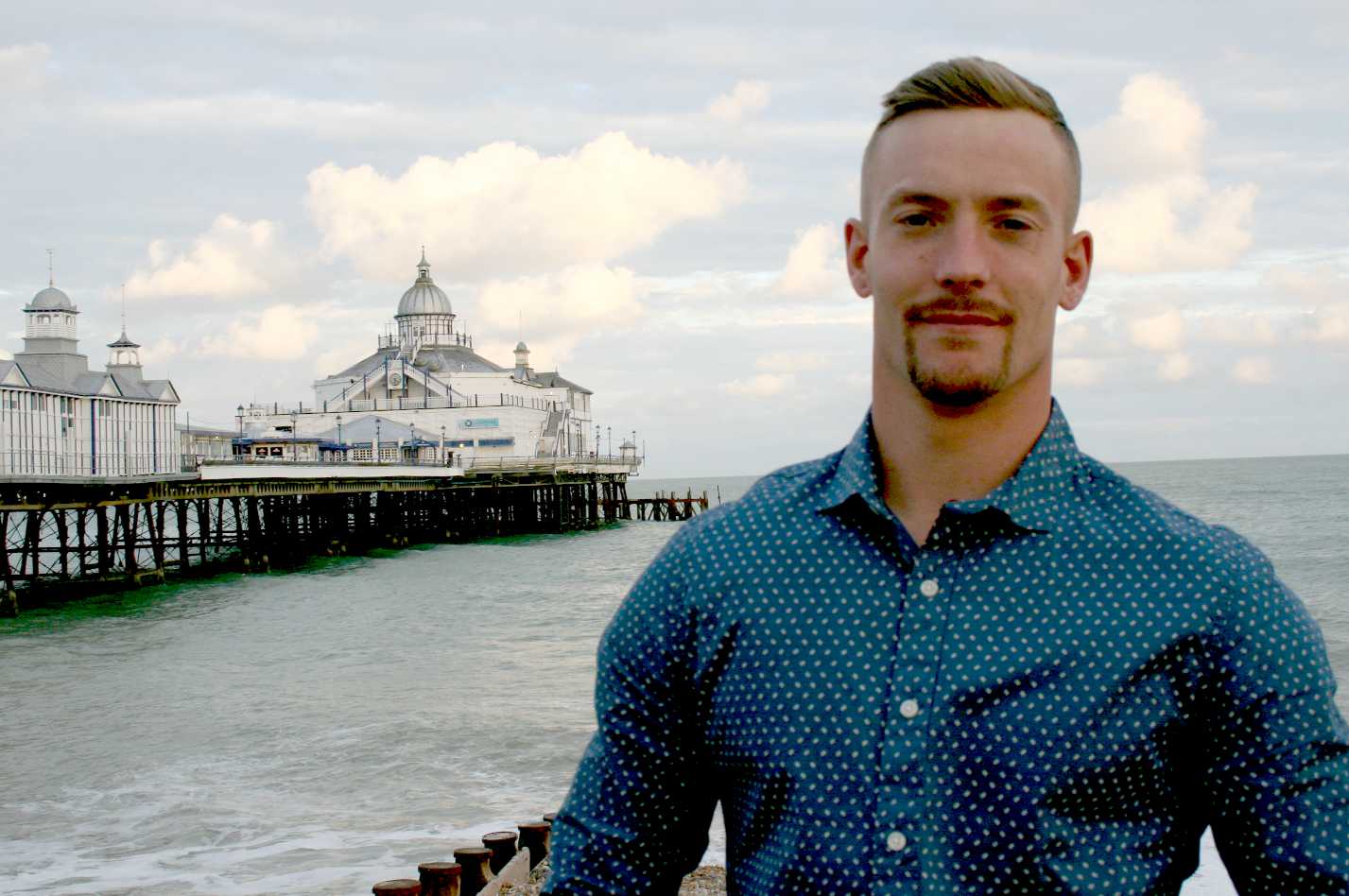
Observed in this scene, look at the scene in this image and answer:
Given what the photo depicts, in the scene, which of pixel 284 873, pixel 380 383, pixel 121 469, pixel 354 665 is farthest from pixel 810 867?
pixel 380 383

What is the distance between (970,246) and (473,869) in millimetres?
6204

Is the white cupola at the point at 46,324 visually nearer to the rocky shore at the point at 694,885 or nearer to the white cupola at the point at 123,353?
the white cupola at the point at 123,353

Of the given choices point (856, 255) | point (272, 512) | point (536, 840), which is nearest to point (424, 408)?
point (272, 512)

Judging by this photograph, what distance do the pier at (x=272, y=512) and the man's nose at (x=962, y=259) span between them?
104ft

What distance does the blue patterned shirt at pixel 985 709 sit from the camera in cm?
153

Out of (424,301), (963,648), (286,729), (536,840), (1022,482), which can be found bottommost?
(286,729)

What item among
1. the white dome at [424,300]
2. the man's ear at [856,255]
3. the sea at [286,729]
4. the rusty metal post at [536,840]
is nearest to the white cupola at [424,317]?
the white dome at [424,300]

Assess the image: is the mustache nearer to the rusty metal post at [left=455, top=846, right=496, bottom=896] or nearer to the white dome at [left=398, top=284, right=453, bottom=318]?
the rusty metal post at [left=455, top=846, right=496, bottom=896]

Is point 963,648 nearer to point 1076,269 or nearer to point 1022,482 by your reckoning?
point 1022,482

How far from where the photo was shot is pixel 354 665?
22.9m

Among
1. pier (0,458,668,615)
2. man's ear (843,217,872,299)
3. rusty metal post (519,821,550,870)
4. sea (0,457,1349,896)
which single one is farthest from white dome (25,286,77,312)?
man's ear (843,217,872,299)

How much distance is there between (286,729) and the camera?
54.9 feet

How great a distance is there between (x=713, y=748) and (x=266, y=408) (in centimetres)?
7423

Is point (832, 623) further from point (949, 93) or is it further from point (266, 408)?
point (266, 408)
